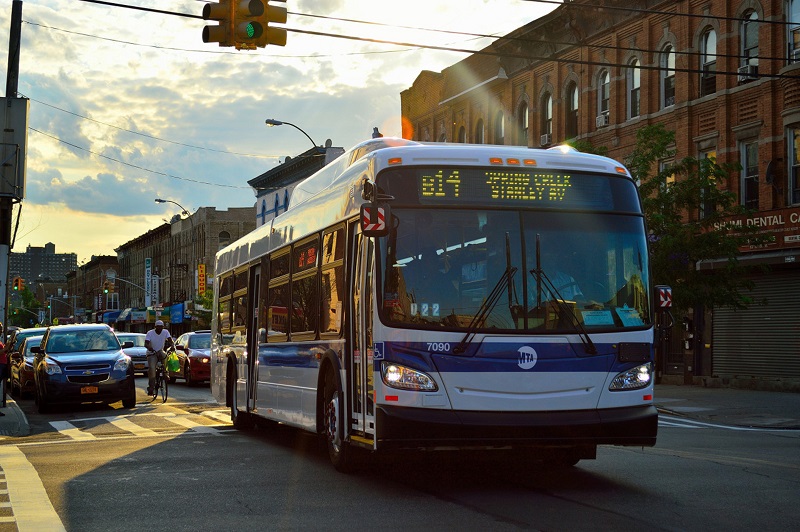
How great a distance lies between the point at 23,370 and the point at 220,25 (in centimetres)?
1612

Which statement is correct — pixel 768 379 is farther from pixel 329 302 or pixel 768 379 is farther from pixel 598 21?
pixel 329 302

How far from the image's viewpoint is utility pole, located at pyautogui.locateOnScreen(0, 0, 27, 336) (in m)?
23.6

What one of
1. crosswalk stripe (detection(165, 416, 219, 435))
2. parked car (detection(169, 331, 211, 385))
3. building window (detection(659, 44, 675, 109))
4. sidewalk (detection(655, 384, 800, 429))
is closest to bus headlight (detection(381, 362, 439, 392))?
crosswalk stripe (detection(165, 416, 219, 435))

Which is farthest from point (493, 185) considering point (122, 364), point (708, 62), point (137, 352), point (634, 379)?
point (137, 352)

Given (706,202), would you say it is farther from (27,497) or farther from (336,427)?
(27,497)

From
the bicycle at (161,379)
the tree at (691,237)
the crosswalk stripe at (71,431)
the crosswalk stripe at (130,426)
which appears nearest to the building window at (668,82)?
the tree at (691,237)

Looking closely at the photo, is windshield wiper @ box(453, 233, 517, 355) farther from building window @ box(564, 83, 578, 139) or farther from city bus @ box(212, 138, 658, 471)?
building window @ box(564, 83, 578, 139)

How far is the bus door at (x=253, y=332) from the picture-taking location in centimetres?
1605

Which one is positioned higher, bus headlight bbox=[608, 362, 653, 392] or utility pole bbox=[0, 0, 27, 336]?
utility pole bbox=[0, 0, 27, 336]

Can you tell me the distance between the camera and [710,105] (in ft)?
113

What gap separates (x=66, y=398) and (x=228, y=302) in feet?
19.1

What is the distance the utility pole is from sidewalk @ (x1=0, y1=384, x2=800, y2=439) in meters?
2.76

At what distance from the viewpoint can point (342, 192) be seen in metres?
11.8

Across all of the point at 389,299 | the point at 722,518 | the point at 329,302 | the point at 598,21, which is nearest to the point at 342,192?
the point at 329,302
